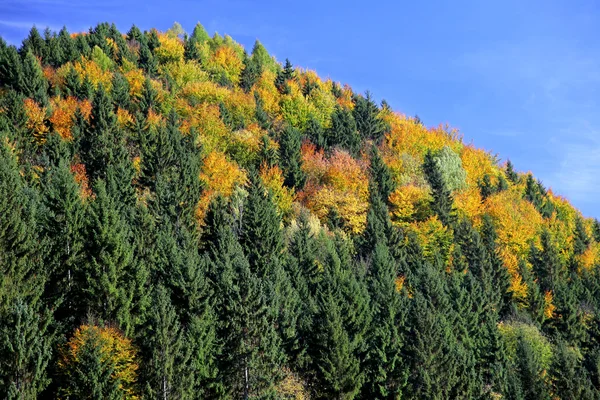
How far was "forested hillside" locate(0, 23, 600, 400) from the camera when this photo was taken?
39.7 metres

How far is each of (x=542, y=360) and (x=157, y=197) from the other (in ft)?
143

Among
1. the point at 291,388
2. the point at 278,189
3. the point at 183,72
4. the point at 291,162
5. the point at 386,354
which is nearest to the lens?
the point at 291,388

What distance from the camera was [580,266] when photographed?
9644cm

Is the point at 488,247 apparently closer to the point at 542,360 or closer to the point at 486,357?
the point at 542,360

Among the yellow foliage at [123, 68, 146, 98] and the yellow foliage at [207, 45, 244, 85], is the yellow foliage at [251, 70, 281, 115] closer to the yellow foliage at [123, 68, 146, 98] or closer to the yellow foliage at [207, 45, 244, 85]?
the yellow foliage at [207, 45, 244, 85]

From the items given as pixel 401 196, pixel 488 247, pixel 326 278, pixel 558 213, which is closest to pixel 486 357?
pixel 326 278

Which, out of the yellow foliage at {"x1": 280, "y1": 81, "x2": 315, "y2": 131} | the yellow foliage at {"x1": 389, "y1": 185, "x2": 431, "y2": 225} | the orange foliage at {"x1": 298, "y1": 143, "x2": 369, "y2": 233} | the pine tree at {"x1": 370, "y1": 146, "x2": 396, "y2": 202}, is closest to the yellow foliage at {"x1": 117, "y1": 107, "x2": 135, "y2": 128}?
the orange foliage at {"x1": 298, "y1": 143, "x2": 369, "y2": 233}

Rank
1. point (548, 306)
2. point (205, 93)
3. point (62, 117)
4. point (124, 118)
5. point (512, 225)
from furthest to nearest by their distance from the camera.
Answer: point (205, 93)
point (512, 225)
point (124, 118)
point (62, 117)
point (548, 306)

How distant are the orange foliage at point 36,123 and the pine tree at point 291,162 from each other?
111 feet

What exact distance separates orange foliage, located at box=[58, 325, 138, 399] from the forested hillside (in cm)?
16

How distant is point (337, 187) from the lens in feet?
315

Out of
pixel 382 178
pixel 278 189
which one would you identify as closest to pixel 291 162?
pixel 278 189

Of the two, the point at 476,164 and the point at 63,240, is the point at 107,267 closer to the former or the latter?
the point at 63,240

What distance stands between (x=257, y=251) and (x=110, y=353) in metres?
23.8
